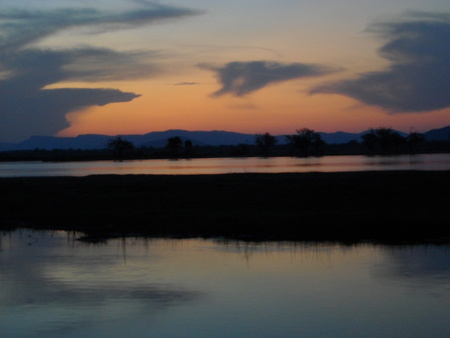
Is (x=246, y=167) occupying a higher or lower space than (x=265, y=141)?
lower

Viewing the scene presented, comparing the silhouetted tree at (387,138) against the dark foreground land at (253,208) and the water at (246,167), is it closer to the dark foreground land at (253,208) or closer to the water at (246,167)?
the water at (246,167)

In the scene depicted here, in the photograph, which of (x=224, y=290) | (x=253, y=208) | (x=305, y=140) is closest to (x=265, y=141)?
(x=305, y=140)

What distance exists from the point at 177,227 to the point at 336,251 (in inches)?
280

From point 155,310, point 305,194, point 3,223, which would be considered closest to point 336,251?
point 155,310

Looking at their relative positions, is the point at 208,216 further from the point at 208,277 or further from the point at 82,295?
the point at 82,295

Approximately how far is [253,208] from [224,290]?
13688 mm

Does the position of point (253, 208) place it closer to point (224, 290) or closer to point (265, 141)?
point (224, 290)

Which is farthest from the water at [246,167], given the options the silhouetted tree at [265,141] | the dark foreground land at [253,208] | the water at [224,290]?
the silhouetted tree at [265,141]

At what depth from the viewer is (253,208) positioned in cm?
2766

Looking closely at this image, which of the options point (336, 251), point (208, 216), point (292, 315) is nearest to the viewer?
point (292, 315)

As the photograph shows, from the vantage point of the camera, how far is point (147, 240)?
70.4 ft

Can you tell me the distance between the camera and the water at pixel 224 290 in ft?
36.9

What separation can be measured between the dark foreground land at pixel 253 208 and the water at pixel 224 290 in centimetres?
237

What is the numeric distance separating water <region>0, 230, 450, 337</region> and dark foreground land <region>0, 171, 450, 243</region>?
2.37 m
